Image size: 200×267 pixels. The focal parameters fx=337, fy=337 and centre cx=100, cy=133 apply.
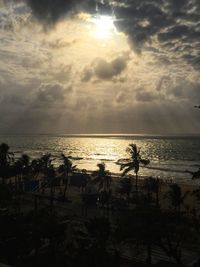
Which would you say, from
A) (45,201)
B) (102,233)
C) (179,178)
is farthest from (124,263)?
(179,178)

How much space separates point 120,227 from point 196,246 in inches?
701

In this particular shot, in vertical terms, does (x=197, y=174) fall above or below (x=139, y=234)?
above

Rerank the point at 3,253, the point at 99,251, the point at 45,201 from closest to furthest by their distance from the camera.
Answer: the point at 99,251, the point at 3,253, the point at 45,201

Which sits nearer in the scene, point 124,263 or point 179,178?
point 124,263

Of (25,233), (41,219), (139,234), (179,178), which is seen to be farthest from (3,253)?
(179,178)

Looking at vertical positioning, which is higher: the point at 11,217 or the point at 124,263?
the point at 11,217

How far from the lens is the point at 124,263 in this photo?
33.2 metres

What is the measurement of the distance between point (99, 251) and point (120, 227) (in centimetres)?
464

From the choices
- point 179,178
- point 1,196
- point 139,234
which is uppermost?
point 1,196

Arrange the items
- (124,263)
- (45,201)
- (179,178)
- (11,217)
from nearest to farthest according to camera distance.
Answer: (11,217)
(124,263)
(45,201)
(179,178)

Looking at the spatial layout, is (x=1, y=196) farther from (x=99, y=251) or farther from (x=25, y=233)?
(x=99, y=251)

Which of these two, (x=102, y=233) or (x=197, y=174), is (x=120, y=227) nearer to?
(x=102, y=233)

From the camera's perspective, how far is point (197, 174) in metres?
33.6

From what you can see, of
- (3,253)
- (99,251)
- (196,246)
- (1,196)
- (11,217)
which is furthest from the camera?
(196,246)
